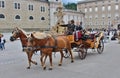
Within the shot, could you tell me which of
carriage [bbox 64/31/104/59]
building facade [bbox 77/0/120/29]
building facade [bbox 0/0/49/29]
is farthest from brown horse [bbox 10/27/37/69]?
building facade [bbox 77/0/120/29]

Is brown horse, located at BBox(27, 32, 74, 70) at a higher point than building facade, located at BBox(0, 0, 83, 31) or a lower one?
lower

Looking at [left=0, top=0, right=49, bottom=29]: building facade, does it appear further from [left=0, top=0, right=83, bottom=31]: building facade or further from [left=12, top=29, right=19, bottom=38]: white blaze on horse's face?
[left=12, top=29, right=19, bottom=38]: white blaze on horse's face

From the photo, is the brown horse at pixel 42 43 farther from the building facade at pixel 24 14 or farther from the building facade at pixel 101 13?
the building facade at pixel 101 13

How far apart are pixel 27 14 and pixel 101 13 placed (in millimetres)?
46484

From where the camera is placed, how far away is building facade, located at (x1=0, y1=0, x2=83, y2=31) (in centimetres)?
6056

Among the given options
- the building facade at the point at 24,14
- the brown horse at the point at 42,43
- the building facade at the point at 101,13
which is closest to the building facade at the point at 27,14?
the building facade at the point at 24,14

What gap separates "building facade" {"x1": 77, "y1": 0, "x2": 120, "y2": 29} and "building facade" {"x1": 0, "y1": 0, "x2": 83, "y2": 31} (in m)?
33.1

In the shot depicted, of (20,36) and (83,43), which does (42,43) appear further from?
(83,43)

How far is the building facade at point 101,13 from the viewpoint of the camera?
10144cm

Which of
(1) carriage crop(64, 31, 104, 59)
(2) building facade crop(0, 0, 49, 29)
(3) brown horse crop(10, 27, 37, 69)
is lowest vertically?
(1) carriage crop(64, 31, 104, 59)

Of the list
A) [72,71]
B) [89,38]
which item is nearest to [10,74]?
[72,71]

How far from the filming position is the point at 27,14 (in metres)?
65.9

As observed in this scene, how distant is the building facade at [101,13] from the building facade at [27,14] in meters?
33.1

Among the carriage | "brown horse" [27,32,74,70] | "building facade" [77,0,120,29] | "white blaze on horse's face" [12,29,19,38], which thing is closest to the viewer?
"brown horse" [27,32,74,70]
